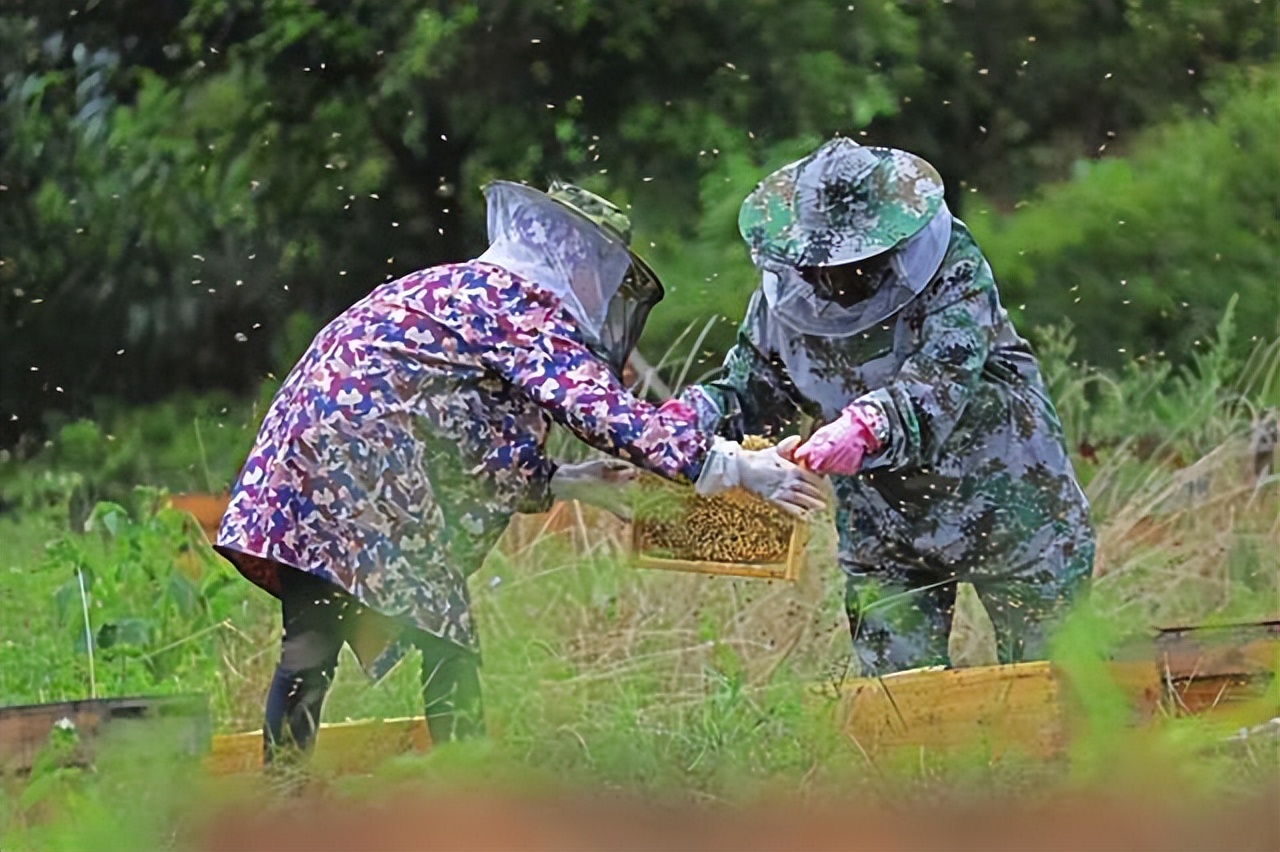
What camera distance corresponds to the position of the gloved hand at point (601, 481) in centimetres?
343

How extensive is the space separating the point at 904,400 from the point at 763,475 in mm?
294

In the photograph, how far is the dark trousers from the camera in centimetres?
340

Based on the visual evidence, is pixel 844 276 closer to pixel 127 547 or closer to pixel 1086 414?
pixel 1086 414

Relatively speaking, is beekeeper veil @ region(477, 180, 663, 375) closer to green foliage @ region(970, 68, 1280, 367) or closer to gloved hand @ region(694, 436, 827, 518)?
gloved hand @ region(694, 436, 827, 518)

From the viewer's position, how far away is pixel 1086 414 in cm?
377

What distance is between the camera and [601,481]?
343 cm

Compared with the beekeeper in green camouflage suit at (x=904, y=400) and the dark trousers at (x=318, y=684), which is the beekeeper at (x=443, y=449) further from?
the beekeeper in green camouflage suit at (x=904, y=400)

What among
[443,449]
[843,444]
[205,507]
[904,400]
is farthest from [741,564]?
[205,507]

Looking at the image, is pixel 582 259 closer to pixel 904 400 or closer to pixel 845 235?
pixel 845 235

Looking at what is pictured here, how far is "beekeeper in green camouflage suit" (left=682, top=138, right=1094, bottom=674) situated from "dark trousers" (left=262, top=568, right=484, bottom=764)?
0.64 metres

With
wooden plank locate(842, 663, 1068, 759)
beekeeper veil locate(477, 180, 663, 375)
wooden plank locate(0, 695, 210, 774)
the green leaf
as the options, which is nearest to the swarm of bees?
beekeeper veil locate(477, 180, 663, 375)

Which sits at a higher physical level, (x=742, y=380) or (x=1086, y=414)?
(x=742, y=380)

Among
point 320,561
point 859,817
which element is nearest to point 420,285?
point 320,561

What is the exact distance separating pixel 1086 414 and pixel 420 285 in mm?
1344
